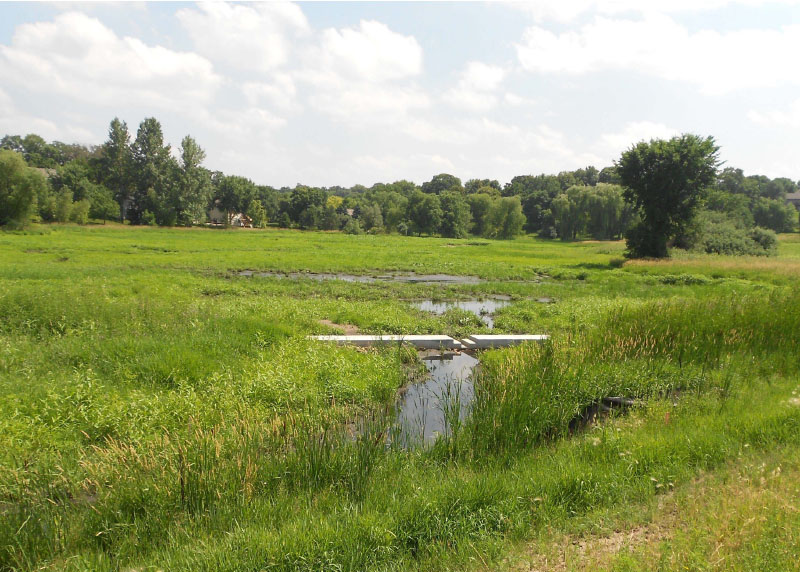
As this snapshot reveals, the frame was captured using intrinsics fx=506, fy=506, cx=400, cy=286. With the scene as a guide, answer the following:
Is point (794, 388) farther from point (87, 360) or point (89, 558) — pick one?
point (87, 360)

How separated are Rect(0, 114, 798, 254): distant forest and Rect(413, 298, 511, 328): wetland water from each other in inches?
1614

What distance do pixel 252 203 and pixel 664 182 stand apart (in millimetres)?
74612

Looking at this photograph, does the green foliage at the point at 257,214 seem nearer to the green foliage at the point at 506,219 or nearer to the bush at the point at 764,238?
the green foliage at the point at 506,219

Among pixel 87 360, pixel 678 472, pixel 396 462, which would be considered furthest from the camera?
pixel 87 360

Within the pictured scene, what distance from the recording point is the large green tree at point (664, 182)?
37.5 metres

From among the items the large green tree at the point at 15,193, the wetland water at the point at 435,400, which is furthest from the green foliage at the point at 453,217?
the wetland water at the point at 435,400

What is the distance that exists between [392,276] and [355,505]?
25.8m

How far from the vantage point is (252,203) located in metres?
95.1

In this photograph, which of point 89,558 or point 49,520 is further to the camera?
point 49,520

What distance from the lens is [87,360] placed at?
9875mm

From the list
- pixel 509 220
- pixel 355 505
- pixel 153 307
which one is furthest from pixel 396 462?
pixel 509 220

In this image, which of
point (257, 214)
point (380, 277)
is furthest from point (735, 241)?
point (257, 214)

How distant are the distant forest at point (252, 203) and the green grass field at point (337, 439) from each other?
50167 mm

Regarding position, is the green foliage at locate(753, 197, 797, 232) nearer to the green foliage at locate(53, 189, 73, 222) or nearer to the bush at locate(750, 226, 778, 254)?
the bush at locate(750, 226, 778, 254)
